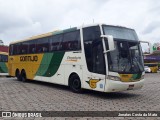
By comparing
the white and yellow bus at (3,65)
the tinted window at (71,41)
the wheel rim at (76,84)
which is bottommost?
the wheel rim at (76,84)

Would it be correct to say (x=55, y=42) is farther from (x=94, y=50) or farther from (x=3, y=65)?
(x=3, y=65)

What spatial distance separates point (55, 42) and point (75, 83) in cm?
312

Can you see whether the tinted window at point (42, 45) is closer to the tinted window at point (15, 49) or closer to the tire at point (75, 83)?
the tire at point (75, 83)

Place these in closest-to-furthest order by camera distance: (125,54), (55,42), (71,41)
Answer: (125,54), (71,41), (55,42)

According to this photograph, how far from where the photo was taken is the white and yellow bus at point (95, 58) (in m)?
10.8

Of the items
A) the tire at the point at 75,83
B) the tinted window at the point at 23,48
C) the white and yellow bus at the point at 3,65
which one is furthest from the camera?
the white and yellow bus at the point at 3,65

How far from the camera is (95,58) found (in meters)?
11.4

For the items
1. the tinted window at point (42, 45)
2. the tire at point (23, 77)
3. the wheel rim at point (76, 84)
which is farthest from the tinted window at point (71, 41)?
the tire at point (23, 77)

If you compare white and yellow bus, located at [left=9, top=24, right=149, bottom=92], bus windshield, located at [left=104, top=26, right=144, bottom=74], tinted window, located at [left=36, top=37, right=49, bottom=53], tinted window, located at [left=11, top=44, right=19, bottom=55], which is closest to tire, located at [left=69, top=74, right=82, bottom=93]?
white and yellow bus, located at [left=9, top=24, right=149, bottom=92]

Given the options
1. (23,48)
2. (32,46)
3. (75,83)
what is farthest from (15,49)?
(75,83)

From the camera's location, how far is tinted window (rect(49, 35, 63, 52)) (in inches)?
565

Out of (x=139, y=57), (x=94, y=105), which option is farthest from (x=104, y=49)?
(x=94, y=105)

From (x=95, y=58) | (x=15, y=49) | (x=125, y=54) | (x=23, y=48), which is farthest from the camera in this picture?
(x=15, y=49)

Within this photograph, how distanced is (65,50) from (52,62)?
1626 mm
